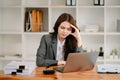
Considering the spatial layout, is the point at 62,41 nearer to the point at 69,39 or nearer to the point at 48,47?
the point at 69,39

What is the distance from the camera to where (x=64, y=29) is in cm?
301

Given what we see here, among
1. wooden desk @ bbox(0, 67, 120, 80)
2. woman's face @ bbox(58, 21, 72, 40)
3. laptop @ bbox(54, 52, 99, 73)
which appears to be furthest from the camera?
woman's face @ bbox(58, 21, 72, 40)

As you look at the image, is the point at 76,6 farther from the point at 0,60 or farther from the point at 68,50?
the point at 0,60

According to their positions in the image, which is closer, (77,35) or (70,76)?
(70,76)

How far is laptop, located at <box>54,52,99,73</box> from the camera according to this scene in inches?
87.0

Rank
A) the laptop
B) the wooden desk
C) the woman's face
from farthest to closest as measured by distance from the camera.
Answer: the woman's face
the laptop
the wooden desk

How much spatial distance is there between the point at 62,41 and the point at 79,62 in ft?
3.00

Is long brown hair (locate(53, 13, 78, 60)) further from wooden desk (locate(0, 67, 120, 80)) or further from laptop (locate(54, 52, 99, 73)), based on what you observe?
wooden desk (locate(0, 67, 120, 80))

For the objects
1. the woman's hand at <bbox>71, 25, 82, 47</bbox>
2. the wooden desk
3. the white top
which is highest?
the woman's hand at <bbox>71, 25, 82, 47</bbox>

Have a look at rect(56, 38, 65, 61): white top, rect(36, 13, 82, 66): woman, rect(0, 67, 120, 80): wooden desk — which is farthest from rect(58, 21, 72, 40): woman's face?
rect(0, 67, 120, 80): wooden desk

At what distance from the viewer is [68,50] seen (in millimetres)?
3092

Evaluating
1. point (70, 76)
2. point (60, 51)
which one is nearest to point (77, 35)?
point (60, 51)

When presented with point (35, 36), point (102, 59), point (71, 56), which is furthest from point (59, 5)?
point (71, 56)

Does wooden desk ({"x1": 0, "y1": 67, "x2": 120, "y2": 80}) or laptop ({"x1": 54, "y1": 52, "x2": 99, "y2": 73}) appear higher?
laptop ({"x1": 54, "y1": 52, "x2": 99, "y2": 73})
